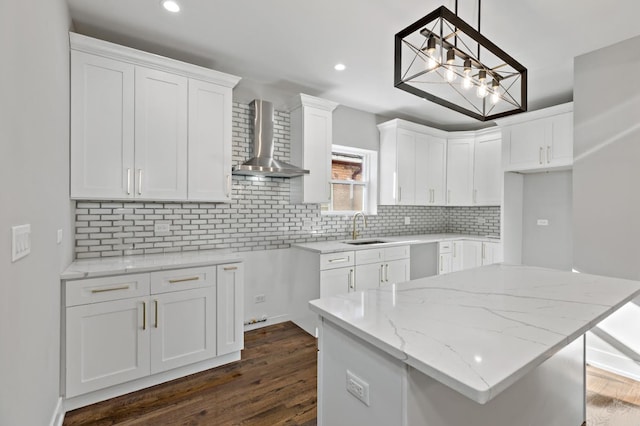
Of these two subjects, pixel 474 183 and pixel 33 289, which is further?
pixel 474 183

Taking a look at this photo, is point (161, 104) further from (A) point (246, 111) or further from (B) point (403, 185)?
(B) point (403, 185)

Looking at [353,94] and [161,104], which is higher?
[353,94]

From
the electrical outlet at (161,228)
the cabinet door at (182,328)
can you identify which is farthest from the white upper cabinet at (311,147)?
the cabinet door at (182,328)

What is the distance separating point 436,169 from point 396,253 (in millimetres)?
1773

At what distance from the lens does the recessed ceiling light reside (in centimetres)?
217

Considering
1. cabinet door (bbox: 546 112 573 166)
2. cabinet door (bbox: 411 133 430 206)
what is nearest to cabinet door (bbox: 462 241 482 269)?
cabinet door (bbox: 411 133 430 206)

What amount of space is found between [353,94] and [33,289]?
3.54 metres

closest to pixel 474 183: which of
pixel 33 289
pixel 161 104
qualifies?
pixel 161 104

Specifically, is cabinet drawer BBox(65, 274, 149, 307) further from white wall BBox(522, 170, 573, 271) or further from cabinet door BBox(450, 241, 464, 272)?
white wall BBox(522, 170, 573, 271)

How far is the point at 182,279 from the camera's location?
2457 millimetres

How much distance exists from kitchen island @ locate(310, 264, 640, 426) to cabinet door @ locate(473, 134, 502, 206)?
305 cm

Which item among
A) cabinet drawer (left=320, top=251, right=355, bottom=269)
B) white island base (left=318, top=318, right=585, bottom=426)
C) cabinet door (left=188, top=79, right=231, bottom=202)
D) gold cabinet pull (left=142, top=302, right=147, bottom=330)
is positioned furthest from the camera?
cabinet drawer (left=320, top=251, right=355, bottom=269)

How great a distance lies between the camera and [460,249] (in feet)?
15.6

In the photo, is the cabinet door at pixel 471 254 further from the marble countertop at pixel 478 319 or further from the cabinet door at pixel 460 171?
the marble countertop at pixel 478 319
